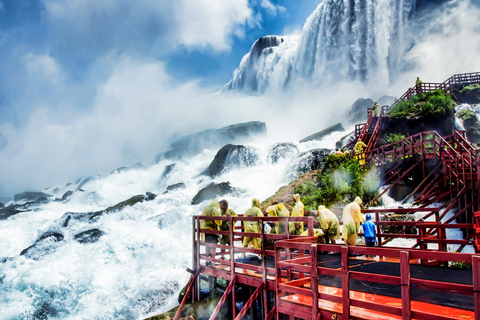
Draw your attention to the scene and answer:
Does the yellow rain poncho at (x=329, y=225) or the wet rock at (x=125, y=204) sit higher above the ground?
the yellow rain poncho at (x=329, y=225)

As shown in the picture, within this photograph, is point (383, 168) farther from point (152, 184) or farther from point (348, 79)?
point (348, 79)

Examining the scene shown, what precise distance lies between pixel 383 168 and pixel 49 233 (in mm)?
→ 20780

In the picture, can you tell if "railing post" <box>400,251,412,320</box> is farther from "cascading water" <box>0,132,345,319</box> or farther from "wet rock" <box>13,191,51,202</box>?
"wet rock" <box>13,191,51,202</box>

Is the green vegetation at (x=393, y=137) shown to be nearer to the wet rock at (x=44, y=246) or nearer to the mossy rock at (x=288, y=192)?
the mossy rock at (x=288, y=192)

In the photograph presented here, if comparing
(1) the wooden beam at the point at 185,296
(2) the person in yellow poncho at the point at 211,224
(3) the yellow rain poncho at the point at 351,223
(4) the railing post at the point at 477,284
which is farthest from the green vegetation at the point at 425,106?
(4) the railing post at the point at 477,284

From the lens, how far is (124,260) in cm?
1767

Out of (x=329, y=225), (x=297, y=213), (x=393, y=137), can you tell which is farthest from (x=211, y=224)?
(x=393, y=137)

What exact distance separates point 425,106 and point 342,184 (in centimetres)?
1350

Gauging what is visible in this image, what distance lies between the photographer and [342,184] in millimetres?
17422

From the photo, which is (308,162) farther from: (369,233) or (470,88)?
(470,88)

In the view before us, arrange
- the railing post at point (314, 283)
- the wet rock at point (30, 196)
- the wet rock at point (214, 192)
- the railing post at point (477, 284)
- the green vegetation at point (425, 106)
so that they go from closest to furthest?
the railing post at point (477, 284)
the railing post at point (314, 283)
the green vegetation at point (425, 106)
the wet rock at point (214, 192)
the wet rock at point (30, 196)

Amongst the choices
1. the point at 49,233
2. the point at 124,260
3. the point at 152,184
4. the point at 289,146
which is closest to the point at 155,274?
the point at 124,260

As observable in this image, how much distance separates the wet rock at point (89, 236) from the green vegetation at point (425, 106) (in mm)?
22486

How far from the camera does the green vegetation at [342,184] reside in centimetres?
1719
